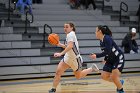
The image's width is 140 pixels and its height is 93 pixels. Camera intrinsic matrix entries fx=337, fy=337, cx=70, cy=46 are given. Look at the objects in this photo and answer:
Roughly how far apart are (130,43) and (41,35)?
3457 mm

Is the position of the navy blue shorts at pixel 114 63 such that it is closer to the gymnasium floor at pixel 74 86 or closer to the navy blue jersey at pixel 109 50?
the navy blue jersey at pixel 109 50

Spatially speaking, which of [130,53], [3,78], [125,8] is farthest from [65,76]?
[125,8]

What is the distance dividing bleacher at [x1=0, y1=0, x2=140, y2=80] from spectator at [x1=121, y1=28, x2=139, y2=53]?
25cm

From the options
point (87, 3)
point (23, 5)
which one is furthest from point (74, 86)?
point (87, 3)

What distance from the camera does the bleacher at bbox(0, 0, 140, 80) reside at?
11.2 metres

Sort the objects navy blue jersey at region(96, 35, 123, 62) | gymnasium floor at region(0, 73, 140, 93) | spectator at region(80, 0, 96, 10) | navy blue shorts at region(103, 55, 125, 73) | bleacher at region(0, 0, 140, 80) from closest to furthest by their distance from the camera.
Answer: navy blue jersey at region(96, 35, 123, 62), navy blue shorts at region(103, 55, 125, 73), gymnasium floor at region(0, 73, 140, 93), bleacher at region(0, 0, 140, 80), spectator at region(80, 0, 96, 10)

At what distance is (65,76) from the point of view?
459 inches

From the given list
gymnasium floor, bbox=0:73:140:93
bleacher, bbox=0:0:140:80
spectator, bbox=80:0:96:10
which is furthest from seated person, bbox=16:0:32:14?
gymnasium floor, bbox=0:73:140:93

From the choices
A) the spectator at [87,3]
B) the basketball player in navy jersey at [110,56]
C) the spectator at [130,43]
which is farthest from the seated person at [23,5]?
the basketball player in navy jersey at [110,56]

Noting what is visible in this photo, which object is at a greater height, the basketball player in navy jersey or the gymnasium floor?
the basketball player in navy jersey

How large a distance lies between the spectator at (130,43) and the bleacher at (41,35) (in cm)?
25

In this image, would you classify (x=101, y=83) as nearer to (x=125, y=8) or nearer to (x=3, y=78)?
(x=3, y=78)

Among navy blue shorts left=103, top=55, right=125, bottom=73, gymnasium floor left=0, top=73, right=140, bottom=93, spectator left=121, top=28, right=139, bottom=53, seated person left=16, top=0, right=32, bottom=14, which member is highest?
seated person left=16, top=0, right=32, bottom=14

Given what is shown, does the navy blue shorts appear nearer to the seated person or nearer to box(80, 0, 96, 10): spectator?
the seated person
